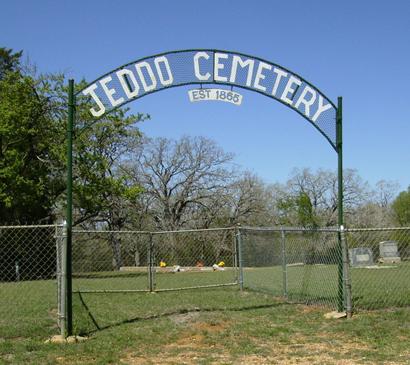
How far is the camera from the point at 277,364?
6555 millimetres

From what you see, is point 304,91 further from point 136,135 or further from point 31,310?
point 136,135

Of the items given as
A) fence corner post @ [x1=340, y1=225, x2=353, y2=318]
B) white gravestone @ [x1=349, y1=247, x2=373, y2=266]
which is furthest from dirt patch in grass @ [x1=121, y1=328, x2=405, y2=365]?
white gravestone @ [x1=349, y1=247, x2=373, y2=266]

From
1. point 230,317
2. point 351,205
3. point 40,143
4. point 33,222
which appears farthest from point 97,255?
point 351,205

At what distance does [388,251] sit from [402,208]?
37019 millimetres

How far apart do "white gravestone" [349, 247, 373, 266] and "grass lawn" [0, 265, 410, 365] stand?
1178 cm

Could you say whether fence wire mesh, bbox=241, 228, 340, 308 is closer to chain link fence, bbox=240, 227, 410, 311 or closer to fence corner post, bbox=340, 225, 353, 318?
chain link fence, bbox=240, 227, 410, 311

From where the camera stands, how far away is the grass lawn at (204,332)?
6895 millimetres

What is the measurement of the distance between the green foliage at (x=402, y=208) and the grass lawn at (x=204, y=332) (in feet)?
169

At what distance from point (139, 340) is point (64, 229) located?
1.94m

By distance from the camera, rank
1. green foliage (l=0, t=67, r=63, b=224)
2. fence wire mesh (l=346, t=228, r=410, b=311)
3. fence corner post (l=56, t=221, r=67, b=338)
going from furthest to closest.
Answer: green foliage (l=0, t=67, r=63, b=224), fence wire mesh (l=346, t=228, r=410, b=311), fence corner post (l=56, t=221, r=67, b=338)

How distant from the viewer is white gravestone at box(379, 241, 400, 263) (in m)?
27.2

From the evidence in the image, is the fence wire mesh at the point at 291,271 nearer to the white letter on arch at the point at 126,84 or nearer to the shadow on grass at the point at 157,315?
the shadow on grass at the point at 157,315

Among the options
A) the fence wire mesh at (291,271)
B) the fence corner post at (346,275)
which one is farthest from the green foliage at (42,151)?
the fence corner post at (346,275)

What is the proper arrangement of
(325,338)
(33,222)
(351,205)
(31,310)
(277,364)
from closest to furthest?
(277,364), (325,338), (31,310), (33,222), (351,205)
